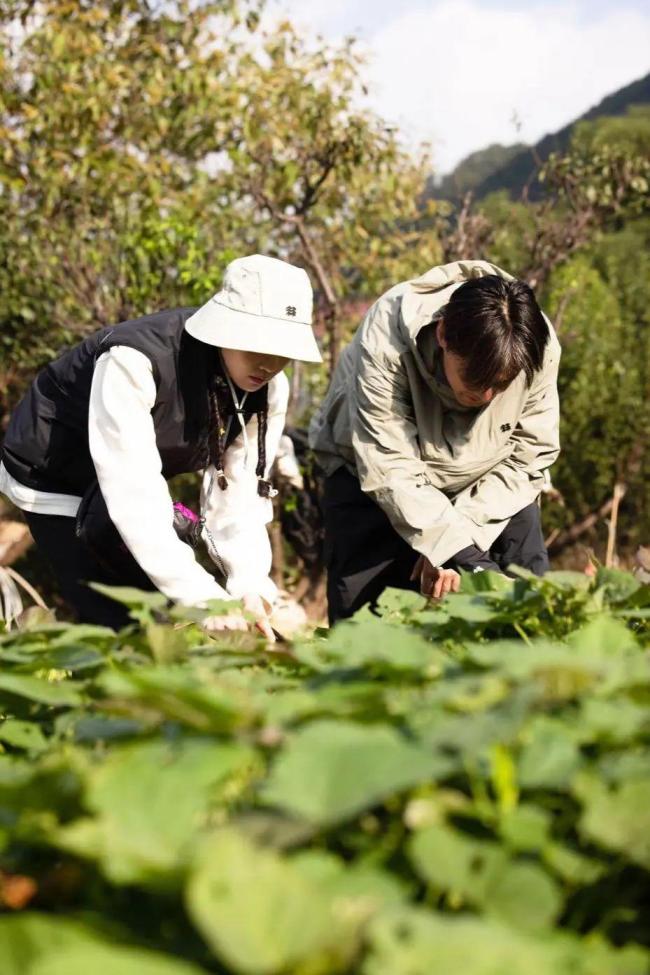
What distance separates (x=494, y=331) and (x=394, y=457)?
0.53 m

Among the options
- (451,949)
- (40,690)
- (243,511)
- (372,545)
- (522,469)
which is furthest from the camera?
(372,545)

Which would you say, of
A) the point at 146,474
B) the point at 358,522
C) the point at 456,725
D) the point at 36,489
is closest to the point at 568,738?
the point at 456,725

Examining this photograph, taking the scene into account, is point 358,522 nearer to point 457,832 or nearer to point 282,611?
point 282,611

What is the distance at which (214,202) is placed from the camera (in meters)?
8.07

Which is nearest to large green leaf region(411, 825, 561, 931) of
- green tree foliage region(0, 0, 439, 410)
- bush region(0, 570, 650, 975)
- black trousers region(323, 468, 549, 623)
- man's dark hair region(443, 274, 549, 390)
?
bush region(0, 570, 650, 975)

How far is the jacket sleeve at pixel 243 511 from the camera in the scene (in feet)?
9.57

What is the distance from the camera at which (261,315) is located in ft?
8.66

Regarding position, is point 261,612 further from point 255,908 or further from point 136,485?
point 255,908

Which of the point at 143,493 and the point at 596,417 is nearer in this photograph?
the point at 143,493

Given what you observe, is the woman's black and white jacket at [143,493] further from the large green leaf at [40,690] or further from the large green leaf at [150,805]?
the large green leaf at [150,805]

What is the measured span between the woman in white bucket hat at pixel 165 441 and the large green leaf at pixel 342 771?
1.53 m

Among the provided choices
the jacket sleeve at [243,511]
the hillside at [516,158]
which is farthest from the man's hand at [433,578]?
the hillside at [516,158]

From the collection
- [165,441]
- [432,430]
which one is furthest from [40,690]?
[432,430]

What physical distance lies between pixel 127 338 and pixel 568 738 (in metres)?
2.06
